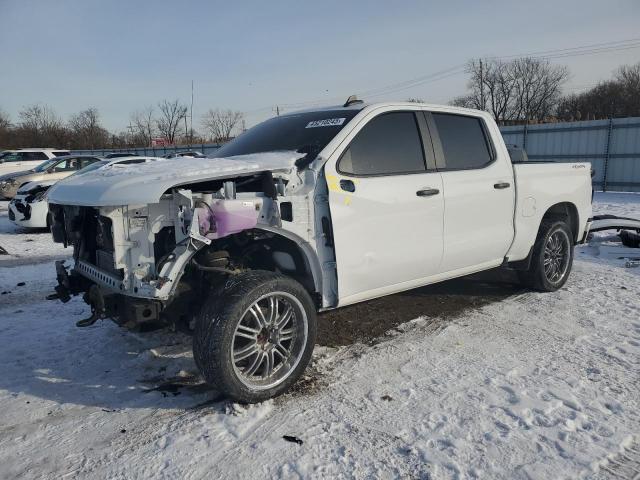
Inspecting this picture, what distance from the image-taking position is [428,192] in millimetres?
4176

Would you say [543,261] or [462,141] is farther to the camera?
[543,261]

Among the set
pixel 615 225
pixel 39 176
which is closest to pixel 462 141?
pixel 615 225

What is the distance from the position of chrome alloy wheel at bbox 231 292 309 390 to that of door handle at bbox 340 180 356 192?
87 cm

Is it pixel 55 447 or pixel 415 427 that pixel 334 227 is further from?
pixel 55 447

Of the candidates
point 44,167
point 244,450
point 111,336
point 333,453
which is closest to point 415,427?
point 333,453

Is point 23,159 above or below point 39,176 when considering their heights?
above

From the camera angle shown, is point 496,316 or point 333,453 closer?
point 333,453

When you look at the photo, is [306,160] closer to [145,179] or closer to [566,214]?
[145,179]

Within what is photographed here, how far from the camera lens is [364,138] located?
3.93 metres

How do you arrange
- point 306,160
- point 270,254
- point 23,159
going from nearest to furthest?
1. point 306,160
2. point 270,254
3. point 23,159

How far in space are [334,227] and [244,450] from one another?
5.12 feet

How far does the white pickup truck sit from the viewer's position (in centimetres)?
307

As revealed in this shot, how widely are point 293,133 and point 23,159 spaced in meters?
22.9

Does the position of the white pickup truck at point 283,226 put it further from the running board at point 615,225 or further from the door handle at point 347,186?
the running board at point 615,225
